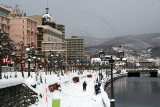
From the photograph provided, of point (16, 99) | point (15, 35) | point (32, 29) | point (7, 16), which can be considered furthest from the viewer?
point (32, 29)

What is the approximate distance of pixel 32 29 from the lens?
106 m

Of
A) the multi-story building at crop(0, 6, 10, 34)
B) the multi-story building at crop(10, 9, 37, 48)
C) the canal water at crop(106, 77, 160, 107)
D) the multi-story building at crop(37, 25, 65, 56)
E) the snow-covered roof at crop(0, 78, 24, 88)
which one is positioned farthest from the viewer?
the multi-story building at crop(37, 25, 65, 56)

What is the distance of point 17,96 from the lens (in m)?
19.4

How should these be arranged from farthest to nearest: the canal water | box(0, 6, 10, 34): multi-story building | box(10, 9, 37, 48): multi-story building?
box(10, 9, 37, 48): multi-story building
box(0, 6, 10, 34): multi-story building
the canal water

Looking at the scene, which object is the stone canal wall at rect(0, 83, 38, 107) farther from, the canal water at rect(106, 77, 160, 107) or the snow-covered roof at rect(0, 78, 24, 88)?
the canal water at rect(106, 77, 160, 107)

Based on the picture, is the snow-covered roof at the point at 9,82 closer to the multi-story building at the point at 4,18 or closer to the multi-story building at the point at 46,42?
the multi-story building at the point at 4,18

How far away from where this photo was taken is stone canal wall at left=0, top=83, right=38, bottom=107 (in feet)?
55.4

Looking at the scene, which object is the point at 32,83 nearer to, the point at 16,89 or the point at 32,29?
the point at 16,89

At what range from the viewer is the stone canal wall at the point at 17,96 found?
1688 centimetres

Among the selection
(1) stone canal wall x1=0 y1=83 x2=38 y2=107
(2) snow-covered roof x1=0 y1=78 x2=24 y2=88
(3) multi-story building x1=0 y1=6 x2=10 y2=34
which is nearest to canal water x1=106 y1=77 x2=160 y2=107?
(1) stone canal wall x1=0 y1=83 x2=38 y2=107

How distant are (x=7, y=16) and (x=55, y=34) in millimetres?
60185

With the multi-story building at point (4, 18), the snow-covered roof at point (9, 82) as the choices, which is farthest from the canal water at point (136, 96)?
the multi-story building at point (4, 18)

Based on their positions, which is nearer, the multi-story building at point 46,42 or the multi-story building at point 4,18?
the multi-story building at point 4,18

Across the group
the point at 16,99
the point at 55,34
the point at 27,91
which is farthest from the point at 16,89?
the point at 55,34
